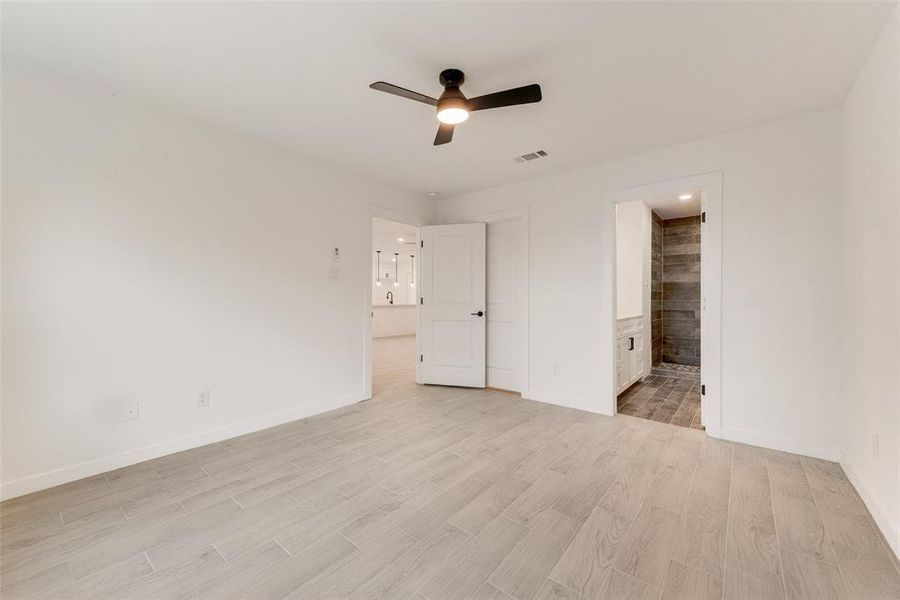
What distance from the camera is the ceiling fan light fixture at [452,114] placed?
6.95 feet

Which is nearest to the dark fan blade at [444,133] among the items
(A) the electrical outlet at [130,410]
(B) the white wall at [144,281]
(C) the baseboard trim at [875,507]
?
(B) the white wall at [144,281]

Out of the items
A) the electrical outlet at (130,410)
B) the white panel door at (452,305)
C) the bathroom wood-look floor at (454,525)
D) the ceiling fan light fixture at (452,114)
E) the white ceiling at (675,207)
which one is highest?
the white ceiling at (675,207)

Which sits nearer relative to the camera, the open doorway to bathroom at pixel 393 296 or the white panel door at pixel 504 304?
the white panel door at pixel 504 304

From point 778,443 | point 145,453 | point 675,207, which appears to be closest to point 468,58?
point 145,453

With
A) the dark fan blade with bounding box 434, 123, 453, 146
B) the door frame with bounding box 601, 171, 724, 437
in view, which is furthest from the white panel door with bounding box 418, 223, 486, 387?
the door frame with bounding box 601, 171, 724, 437

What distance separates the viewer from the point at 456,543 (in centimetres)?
170

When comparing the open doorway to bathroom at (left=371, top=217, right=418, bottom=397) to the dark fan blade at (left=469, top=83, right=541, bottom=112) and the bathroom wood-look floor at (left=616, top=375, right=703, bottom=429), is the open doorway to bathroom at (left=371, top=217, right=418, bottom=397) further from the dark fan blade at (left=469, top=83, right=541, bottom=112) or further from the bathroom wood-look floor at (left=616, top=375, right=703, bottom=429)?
the dark fan blade at (left=469, top=83, right=541, bottom=112)

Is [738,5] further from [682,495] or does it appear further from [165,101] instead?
[165,101]

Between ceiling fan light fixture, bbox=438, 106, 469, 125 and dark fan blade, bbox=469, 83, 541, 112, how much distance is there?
62 millimetres

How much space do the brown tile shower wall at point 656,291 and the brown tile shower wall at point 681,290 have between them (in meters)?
0.17

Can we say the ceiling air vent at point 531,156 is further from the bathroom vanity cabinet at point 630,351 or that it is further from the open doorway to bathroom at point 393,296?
the open doorway to bathroom at point 393,296

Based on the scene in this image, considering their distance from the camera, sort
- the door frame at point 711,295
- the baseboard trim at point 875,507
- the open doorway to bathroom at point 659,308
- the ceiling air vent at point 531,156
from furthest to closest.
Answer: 1. the open doorway to bathroom at point 659,308
2. the ceiling air vent at point 531,156
3. the door frame at point 711,295
4. the baseboard trim at point 875,507

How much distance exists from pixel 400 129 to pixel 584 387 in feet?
10.0

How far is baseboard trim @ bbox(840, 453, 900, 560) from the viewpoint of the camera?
1.63 meters
